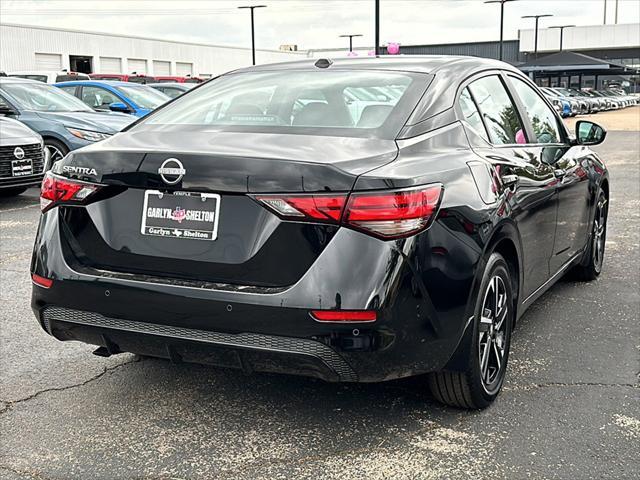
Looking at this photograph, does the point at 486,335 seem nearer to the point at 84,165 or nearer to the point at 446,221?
the point at 446,221

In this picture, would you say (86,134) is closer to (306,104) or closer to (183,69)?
(306,104)

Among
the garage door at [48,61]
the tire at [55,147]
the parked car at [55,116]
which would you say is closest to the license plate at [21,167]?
the parked car at [55,116]

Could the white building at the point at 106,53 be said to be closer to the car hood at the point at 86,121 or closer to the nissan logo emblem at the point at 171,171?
the car hood at the point at 86,121

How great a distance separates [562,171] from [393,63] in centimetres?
127

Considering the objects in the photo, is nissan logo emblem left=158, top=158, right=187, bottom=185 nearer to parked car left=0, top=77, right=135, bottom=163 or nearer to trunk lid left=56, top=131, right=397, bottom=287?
trunk lid left=56, top=131, right=397, bottom=287

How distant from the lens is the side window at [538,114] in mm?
4625

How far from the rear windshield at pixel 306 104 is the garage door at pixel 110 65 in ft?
191

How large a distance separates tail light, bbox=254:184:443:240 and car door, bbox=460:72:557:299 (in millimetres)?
883

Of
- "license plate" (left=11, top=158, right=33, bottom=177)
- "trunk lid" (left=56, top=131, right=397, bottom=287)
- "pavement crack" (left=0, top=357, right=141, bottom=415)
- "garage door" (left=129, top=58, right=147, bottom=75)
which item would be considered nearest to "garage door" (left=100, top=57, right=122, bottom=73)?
"garage door" (left=129, top=58, right=147, bottom=75)

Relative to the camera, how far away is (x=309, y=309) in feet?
9.45

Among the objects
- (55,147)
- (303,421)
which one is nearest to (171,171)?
(303,421)

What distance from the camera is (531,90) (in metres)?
4.89

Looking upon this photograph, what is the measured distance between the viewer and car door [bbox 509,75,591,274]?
4.57 metres

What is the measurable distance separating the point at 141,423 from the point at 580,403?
195 cm
